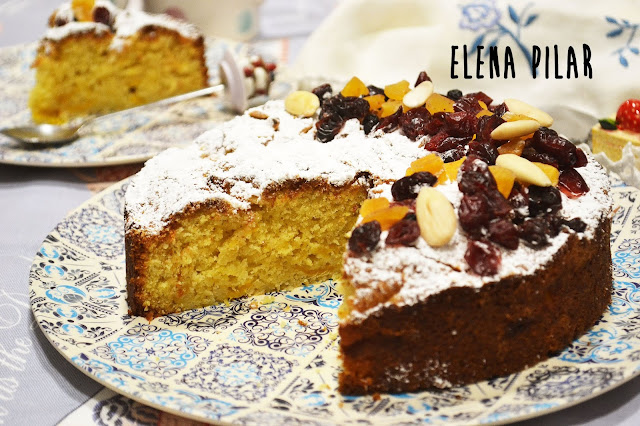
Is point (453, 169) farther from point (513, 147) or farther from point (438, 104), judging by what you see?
point (438, 104)

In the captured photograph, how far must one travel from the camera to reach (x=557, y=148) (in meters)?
3.10

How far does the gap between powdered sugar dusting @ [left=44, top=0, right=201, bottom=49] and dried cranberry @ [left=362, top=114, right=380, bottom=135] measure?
230 centimetres

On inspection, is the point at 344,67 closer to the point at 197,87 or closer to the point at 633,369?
the point at 197,87

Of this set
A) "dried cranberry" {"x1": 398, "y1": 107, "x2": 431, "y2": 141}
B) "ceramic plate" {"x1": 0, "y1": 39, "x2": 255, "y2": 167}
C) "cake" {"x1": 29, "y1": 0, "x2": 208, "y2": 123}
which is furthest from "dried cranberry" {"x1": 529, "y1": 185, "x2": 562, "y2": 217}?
"cake" {"x1": 29, "y1": 0, "x2": 208, "y2": 123}

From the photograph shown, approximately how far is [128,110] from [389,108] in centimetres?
211

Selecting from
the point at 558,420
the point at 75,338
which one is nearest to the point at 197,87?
the point at 75,338

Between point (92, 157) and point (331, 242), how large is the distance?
1.86 meters

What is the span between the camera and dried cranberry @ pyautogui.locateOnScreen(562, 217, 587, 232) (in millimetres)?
2775

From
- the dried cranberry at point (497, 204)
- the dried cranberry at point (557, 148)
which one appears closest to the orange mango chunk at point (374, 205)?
the dried cranberry at point (497, 204)

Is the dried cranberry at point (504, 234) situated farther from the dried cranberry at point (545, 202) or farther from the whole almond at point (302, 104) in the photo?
the whole almond at point (302, 104)

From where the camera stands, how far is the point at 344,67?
17.3 feet

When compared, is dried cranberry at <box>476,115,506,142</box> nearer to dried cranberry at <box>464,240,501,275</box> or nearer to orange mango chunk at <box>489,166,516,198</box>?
orange mango chunk at <box>489,166,516,198</box>

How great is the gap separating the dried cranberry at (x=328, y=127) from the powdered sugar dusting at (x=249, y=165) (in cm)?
4

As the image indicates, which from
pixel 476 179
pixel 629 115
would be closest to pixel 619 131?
pixel 629 115
